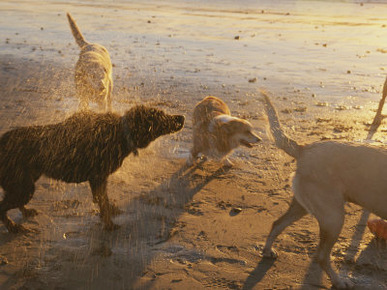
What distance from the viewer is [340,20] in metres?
25.3

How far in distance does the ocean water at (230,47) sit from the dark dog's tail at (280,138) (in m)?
6.24

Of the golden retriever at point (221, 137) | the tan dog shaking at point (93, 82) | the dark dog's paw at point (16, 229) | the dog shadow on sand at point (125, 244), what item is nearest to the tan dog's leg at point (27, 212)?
the dark dog's paw at point (16, 229)

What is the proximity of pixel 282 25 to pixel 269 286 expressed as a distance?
20.6 metres

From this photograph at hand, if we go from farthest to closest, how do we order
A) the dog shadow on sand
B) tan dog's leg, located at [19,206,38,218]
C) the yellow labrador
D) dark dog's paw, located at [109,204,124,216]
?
dark dog's paw, located at [109,204,124,216]
tan dog's leg, located at [19,206,38,218]
the dog shadow on sand
the yellow labrador

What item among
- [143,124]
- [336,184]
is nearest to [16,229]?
[143,124]

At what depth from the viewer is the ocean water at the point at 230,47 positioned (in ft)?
37.1

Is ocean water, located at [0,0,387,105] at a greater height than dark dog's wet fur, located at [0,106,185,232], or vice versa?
ocean water, located at [0,0,387,105]

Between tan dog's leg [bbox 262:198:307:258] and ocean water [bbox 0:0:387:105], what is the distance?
20.8 ft

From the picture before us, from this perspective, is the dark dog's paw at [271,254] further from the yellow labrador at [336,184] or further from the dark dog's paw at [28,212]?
the dark dog's paw at [28,212]

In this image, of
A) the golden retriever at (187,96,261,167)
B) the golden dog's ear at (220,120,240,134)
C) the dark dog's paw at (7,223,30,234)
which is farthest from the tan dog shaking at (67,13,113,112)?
the dark dog's paw at (7,223,30,234)

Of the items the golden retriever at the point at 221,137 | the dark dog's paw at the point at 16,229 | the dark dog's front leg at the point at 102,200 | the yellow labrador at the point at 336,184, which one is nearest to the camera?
the yellow labrador at the point at 336,184

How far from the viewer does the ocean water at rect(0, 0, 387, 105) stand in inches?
445

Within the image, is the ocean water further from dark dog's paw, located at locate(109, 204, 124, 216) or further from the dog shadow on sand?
dark dog's paw, located at locate(109, 204, 124, 216)

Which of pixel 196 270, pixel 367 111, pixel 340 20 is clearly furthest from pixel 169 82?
pixel 340 20
